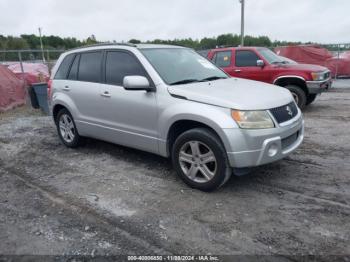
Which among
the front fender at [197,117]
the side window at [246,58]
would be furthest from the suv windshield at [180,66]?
the side window at [246,58]

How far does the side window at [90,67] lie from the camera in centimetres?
493

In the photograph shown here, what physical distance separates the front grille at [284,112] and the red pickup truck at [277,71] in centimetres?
442

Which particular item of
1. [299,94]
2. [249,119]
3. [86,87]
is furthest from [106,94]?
[299,94]

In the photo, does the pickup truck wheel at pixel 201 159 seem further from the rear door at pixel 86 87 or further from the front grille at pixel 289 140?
the rear door at pixel 86 87

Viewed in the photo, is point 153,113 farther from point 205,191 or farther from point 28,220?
point 28,220

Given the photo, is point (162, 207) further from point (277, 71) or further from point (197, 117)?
point (277, 71)

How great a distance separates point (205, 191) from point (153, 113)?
118 cm

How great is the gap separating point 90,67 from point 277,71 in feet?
16.9

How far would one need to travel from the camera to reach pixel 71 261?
269cm

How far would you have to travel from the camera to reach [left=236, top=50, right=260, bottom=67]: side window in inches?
342

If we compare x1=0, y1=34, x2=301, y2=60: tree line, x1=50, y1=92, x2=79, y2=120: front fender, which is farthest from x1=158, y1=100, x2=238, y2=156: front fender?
x1=0, y1=34, x2=301, y2=60: tree line

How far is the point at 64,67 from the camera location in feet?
18.7

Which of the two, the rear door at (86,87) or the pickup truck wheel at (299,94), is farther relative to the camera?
the pickup truck wheel at (299,94)

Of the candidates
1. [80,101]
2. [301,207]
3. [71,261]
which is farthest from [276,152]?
[80,101]
